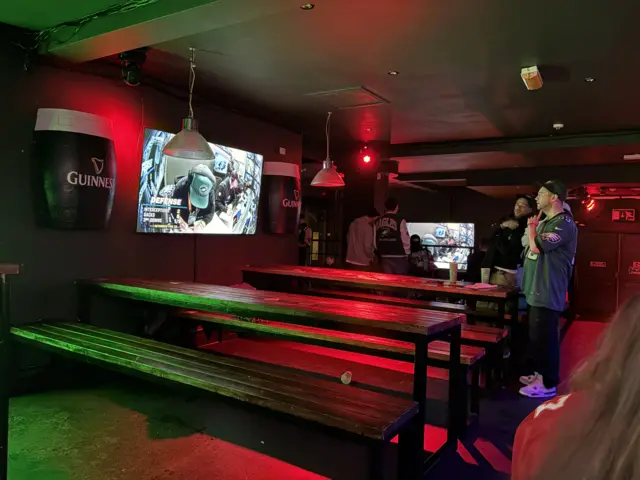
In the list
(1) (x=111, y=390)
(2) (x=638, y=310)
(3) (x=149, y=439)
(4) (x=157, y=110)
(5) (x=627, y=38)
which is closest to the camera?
(2) (x=638, y=310)

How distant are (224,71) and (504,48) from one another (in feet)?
7.30

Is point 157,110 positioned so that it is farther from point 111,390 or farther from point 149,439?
point 149,439

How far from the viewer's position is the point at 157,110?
4.33m

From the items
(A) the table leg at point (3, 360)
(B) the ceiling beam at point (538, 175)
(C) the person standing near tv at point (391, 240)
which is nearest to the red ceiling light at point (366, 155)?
(C) the person standing near tv at point (391, 240)

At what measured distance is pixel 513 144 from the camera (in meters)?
6.55

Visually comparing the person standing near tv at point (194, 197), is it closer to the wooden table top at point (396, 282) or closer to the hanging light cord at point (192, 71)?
the hanging light cord at point (192, 71)

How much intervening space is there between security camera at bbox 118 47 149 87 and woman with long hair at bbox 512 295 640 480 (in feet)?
11.9

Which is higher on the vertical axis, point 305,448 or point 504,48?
point 504,48

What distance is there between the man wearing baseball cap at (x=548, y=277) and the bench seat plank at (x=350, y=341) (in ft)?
2.79

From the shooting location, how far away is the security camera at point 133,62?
3.49m

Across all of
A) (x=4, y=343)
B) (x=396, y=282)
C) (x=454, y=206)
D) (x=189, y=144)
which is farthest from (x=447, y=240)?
(x=4, y=343)

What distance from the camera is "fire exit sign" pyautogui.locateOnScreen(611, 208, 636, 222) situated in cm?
868

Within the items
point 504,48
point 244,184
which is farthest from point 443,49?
point 244,184

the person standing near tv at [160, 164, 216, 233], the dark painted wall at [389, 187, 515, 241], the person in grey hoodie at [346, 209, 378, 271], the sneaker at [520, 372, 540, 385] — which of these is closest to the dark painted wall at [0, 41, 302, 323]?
the person standing near tv at [160, 164, 216, 233]
